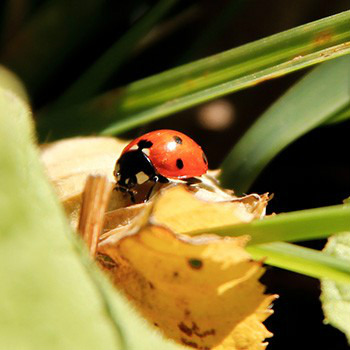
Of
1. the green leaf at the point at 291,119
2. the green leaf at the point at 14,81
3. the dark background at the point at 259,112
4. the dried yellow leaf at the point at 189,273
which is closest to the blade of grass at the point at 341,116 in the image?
the green leaf at the point at 291,119

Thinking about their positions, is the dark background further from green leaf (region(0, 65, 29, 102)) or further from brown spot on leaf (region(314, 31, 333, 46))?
brown spot on leaf (region(314, 31, 333, 46))

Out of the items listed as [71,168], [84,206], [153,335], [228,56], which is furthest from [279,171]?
[153,335]

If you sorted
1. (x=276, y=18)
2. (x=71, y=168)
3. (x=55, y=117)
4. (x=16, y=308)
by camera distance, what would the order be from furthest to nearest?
(x=276, y=18)
(x=55, y=117)
(x=71, y=168)
(x=16, y=308)

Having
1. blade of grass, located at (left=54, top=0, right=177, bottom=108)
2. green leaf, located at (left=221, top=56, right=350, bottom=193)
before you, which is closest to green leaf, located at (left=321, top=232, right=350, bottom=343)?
green leaf, located at (left=221, top=56, right=350, bottom=193)

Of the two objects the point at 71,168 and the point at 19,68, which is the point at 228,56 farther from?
the point at 19,68

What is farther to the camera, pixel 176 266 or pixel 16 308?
pixel 176 266

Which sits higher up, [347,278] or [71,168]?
[71,168]

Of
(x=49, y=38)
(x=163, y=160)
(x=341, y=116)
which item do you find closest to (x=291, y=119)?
(x=341, y=116)

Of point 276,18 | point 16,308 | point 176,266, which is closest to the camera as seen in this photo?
point 16,308
